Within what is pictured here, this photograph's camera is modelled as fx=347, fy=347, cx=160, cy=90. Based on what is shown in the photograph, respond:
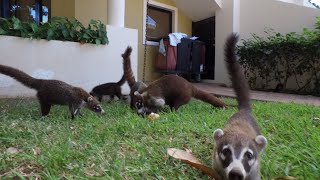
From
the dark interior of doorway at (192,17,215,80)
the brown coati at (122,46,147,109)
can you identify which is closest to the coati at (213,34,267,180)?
the brown coati at (122,46,147,109)

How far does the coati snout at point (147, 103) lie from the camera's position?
4.94 metres

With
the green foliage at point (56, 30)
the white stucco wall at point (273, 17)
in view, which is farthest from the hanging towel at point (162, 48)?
the green foliage at point (56, 30)

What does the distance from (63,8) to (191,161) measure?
8674 mm

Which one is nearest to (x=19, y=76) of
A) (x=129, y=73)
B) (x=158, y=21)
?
(x=129, y=73)

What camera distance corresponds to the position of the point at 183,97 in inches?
203

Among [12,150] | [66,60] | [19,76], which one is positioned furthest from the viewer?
[66,60]

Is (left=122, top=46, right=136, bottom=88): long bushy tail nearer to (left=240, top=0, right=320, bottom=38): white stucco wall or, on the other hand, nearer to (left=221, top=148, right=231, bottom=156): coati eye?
(left=221, top=148, right=231, bottom=156): coati eye

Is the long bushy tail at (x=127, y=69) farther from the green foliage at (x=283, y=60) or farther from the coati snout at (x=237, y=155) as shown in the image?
the green foliage at (x=283, y=60)

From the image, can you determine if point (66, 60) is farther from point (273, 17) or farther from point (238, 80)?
point (273, 17)

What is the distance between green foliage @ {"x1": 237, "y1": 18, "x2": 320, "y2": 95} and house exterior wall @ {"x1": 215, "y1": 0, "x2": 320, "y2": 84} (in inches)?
13.4

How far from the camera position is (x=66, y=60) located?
670 cm

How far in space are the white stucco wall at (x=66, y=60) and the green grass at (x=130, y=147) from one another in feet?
7.46

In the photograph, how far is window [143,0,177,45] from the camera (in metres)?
11.1

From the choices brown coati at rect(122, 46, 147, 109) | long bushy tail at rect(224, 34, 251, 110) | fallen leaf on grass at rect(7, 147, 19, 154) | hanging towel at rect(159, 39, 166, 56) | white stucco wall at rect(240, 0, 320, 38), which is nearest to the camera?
fallen leaf on grass at rect(7, 147, 19, 154)
